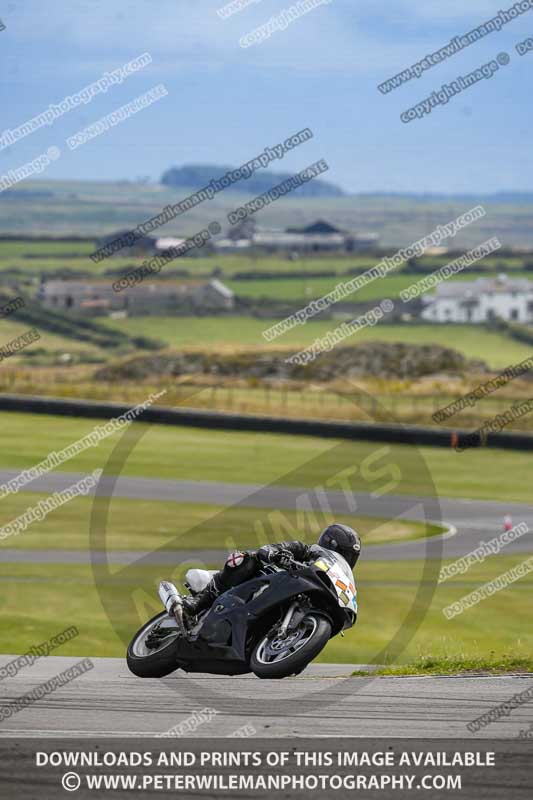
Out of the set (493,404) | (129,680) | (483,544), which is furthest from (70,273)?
(129,680)

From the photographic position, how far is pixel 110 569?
28.0 meters

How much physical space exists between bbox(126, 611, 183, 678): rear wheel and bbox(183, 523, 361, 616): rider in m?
0.36

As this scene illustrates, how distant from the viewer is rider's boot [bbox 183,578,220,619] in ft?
35.1

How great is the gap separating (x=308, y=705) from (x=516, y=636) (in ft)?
45.3

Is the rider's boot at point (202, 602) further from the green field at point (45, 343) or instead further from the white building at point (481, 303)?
the white building at point (481, 303)

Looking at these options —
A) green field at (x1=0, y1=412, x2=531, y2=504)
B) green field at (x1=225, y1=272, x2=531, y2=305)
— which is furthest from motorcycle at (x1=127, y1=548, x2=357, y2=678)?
green field at (x1=225, y1=272, x2=531, y2=305)

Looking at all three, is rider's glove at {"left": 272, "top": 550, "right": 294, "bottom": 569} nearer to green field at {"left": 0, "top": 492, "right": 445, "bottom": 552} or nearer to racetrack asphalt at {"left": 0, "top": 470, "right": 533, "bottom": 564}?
racetrack asphalt at {"left": 0, "top": 470, "right": 533, "bottom": 564}

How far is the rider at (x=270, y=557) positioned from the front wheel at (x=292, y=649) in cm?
60

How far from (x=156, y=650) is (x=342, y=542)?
6.32 feet

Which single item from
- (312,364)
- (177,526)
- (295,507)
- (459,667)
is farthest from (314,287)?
(459,667)

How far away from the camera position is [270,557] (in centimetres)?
1030

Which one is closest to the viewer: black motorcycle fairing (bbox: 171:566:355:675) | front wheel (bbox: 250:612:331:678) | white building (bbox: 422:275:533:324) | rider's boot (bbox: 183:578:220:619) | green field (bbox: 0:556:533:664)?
front wheel (bbox: 250:612:331:678)

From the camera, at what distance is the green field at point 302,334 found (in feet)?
372

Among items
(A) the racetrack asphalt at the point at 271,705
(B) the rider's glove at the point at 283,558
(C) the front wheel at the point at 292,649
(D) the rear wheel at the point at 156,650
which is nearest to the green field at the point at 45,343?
(D) the rear wheel at the point at 156,650
